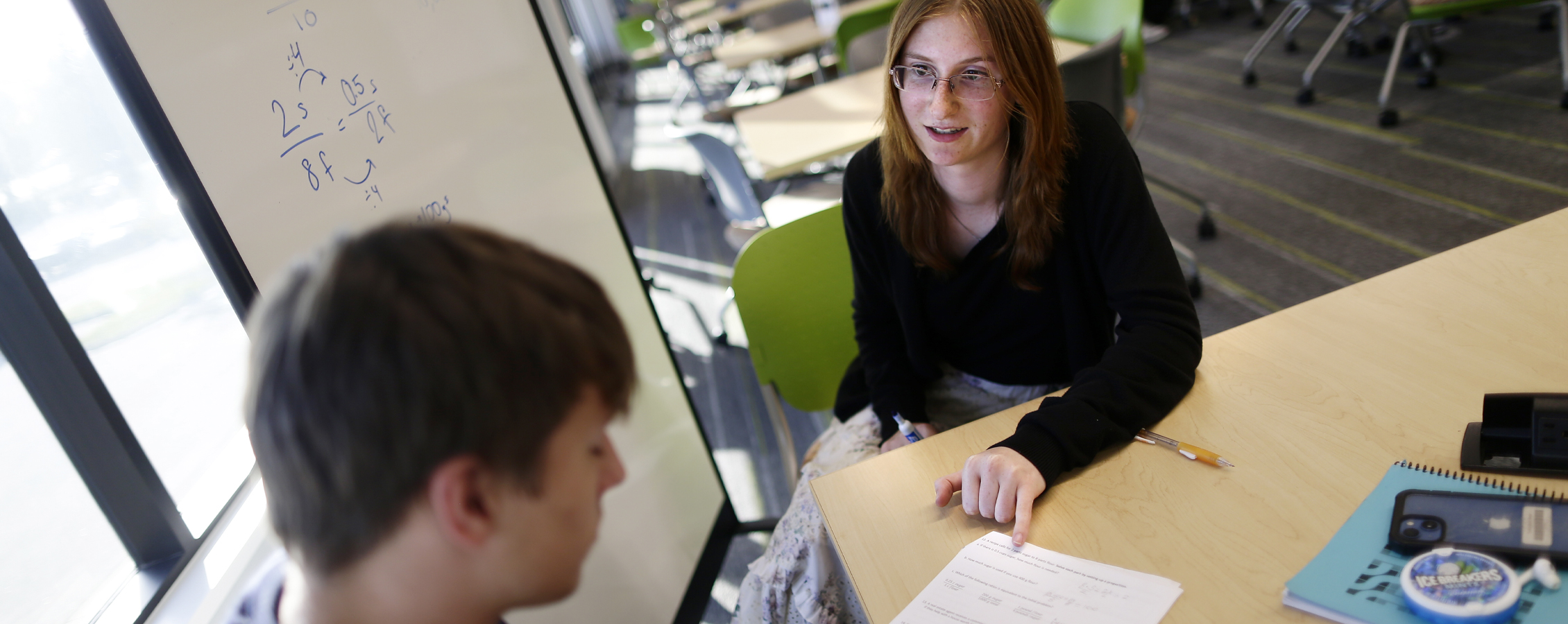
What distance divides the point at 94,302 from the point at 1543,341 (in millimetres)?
2221

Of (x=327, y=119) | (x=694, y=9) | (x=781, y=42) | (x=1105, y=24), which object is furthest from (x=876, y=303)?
(x=694, y=9)

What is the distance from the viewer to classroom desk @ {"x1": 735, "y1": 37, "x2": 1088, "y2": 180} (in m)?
2.57

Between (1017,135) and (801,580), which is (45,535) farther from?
(1017,135)

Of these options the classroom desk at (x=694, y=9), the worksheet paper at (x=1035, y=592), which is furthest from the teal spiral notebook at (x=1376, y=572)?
the classroom desk at (x=694, y=9)

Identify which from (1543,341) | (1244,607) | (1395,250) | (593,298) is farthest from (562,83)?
(1395,250)

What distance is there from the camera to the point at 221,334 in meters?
1.76

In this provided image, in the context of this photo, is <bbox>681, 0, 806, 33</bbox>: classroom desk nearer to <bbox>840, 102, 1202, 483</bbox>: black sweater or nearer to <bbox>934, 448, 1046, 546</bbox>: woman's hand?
<bbox>840, 102, 1202, 483</bbox>: black sweater

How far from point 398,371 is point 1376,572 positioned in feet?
2.62

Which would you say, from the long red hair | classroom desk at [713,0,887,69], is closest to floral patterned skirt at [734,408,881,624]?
the long red hair

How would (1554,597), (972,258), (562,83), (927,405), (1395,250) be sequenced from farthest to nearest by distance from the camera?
1. (1395,250)
2. (562,83)
3. (927,405)
4. (972,258)
5. (1554,597)

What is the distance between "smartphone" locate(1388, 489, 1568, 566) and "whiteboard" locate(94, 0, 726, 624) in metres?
0.70

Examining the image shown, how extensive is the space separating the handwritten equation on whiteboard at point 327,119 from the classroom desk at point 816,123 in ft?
4.51

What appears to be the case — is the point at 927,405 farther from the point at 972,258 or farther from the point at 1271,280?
the point at 1271,280

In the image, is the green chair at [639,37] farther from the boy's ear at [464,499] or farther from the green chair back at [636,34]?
the boy's ear at [464,499]
